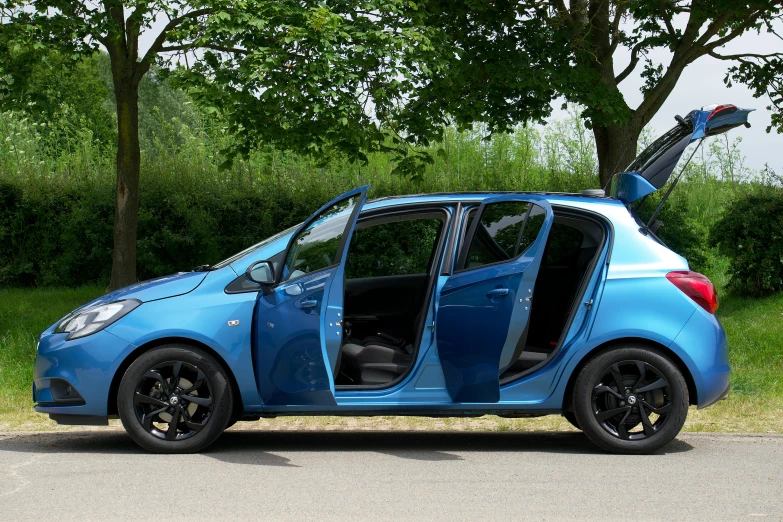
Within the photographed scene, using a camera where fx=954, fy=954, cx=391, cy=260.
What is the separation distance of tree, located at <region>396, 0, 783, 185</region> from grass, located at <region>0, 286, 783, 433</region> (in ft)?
8.96

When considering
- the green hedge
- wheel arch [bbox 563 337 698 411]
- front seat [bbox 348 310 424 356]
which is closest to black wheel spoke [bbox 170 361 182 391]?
front seat [bbox 348 310 424 356]

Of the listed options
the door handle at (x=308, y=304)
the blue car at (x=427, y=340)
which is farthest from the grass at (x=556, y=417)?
the door handle at (x=308, y=304)

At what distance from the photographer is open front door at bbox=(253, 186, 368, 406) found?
20.2 ft

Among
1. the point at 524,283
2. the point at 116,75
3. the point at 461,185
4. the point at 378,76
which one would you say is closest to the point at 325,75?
the point at 378,76

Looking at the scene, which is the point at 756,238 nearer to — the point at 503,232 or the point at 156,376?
the point at 503,232

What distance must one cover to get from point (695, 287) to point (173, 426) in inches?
142

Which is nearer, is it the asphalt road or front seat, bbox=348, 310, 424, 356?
the asphalt road

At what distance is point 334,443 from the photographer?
7.03 meters

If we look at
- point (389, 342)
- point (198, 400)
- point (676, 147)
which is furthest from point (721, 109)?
point (198, 400)

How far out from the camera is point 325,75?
10609 mm

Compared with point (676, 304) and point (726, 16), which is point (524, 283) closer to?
point (676, 304)

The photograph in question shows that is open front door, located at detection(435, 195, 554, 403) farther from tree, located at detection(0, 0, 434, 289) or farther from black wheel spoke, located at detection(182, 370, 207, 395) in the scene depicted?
tree, located at detection(0, 0, 434, 289)

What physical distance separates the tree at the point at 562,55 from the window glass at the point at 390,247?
1852mm

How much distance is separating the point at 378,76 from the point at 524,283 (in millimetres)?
5706
